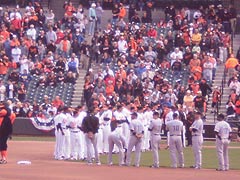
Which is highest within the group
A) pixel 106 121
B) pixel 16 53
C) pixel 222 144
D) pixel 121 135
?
pixel 16 53

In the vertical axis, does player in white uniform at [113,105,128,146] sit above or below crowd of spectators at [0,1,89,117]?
below

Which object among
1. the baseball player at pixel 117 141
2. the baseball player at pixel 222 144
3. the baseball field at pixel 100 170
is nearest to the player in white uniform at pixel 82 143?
the baseball field at pixel 100 170

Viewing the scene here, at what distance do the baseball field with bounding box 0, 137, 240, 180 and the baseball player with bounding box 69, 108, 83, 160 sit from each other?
0.83 m

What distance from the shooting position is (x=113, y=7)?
5125 centimetres

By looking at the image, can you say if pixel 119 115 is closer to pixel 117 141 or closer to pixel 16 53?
pixel 117 141

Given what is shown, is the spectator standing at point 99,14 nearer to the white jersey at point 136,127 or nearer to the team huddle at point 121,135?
the team huddle at point 121,135

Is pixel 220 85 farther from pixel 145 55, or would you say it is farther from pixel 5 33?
pixel 5 33

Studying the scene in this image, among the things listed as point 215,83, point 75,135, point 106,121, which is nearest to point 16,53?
point 215,83

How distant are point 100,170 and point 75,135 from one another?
4187 millimetres

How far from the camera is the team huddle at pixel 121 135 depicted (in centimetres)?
2828

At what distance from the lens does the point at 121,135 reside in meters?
29.4

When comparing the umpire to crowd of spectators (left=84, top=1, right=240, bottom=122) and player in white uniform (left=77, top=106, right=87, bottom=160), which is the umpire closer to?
player in white uniform (left=77, top=106, right=87, bottom=160)

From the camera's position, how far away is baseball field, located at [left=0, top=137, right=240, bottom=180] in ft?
83.6

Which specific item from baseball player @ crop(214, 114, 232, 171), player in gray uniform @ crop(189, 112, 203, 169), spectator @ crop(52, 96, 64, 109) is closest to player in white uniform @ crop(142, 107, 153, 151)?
player in gray uniform @ crop(189, 112, 203, 169)
